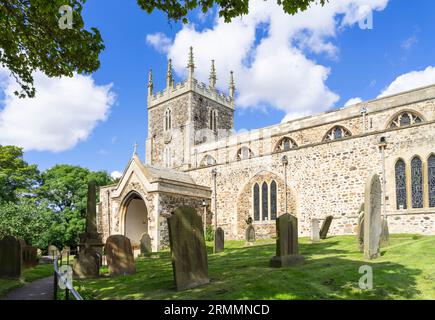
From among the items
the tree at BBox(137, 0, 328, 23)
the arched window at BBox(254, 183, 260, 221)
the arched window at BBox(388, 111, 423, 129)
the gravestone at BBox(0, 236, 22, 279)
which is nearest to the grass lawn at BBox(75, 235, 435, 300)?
the gravestone at BBox(0, 236, 22, 279)

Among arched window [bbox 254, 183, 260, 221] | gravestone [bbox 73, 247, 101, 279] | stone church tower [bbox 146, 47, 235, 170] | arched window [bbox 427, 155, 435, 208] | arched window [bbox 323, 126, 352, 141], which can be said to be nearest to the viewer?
gravestone [bbox 73, 247, 101, 279]

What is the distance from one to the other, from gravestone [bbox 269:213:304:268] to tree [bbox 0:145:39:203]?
101 feet

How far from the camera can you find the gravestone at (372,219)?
9297mm

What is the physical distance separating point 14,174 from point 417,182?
34408 millimetres

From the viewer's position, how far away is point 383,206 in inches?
685

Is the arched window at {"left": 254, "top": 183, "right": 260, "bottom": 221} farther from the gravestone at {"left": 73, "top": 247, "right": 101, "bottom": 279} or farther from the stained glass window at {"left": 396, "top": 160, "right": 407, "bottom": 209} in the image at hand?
the gravestone at {"left": 73, "top": 247, "right": 101, "bottom": 279}

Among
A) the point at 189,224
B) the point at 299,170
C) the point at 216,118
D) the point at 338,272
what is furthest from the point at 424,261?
the point at 216,118

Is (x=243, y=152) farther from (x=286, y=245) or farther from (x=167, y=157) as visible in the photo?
(x=286, y=245)

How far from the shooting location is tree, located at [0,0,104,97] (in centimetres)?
789

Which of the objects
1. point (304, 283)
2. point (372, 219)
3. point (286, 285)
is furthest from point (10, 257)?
point (372, 219)

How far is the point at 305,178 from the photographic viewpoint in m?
20.6
